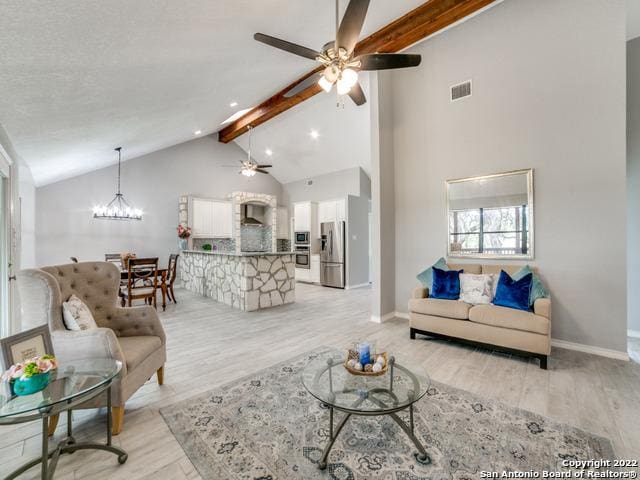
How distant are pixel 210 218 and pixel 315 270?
343 cm

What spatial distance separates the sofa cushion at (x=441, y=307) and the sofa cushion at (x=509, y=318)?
0.09m

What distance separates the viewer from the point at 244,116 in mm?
7035

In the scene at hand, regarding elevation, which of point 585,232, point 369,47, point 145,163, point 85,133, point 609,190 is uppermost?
point 369,47

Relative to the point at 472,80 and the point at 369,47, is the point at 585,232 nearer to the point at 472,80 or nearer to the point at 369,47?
the point at 472,80

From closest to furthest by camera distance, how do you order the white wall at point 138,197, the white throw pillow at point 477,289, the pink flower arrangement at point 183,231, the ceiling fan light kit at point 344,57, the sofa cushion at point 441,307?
the ceiling fan light kit at point 344,57 → the sofa cushion at point 441,307 → the white throw pillow at point 477,289 → the white wall at point 138,197 → the pink flower arrangement at point 183,231

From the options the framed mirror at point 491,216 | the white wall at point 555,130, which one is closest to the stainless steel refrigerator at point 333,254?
the white wall at point 555,130

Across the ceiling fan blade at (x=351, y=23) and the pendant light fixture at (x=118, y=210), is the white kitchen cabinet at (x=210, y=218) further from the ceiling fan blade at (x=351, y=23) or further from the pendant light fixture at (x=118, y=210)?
the ceiling fan blade at (x=351, y=23)

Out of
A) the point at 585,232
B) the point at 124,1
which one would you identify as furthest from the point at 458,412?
the point at 124,1

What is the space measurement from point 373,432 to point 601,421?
1.61m

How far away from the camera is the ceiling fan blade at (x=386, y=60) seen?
8.37 feet

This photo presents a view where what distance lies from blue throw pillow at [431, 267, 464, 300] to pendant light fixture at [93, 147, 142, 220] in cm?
686

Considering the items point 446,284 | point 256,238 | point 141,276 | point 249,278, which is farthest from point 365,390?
point 256,238

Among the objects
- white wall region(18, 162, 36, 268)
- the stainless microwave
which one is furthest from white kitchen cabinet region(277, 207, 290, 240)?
white wall region(18, 162, 36, 268)

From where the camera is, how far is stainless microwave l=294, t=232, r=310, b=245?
8258mm
